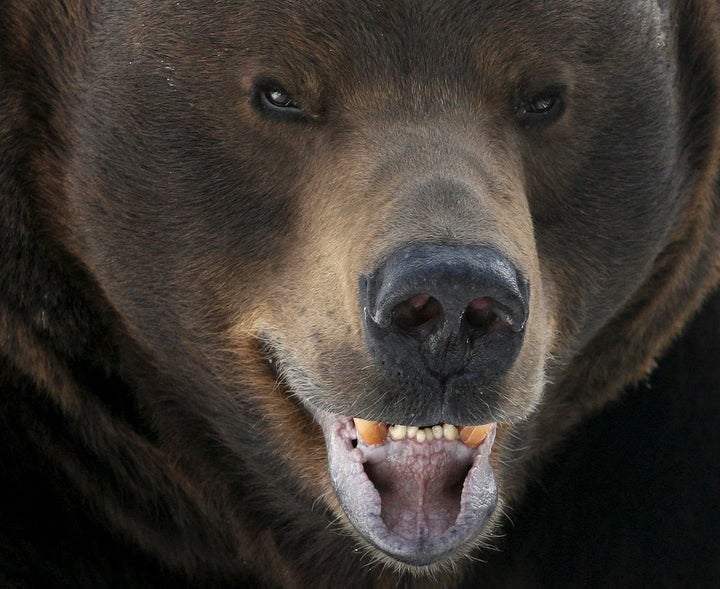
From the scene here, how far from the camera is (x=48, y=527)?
3854 millimetres

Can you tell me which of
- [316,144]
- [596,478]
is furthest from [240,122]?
[596,478]

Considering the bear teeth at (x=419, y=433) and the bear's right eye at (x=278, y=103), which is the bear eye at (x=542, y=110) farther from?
the bear teeth at (x=419, y=433)

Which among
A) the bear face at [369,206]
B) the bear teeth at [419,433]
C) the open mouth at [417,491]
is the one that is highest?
the bear face at [369,206]

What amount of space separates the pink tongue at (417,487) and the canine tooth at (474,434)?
0.06 meters

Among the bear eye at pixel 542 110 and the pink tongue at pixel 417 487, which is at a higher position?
the bear eye at pixel 542 110

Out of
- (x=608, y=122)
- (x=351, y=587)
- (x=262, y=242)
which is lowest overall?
(x=351, y=587)

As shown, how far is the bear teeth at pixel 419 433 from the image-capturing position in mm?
3256

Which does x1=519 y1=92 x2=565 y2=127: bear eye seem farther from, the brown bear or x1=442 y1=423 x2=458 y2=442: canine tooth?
x1=442 y1=423 x2=458 y2=442: canine tooth

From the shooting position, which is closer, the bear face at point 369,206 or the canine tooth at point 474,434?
the bear face at point 369,206

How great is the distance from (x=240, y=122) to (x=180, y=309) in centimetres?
53

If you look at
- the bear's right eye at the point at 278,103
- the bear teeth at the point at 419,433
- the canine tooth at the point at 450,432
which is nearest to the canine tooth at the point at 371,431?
the bear teeth at the point at 419,433

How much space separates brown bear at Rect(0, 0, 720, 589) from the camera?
3.15 m

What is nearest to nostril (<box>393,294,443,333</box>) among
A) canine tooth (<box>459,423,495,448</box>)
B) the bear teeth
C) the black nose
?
the black nose

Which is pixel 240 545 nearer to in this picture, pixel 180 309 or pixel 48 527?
pixel 48 527
